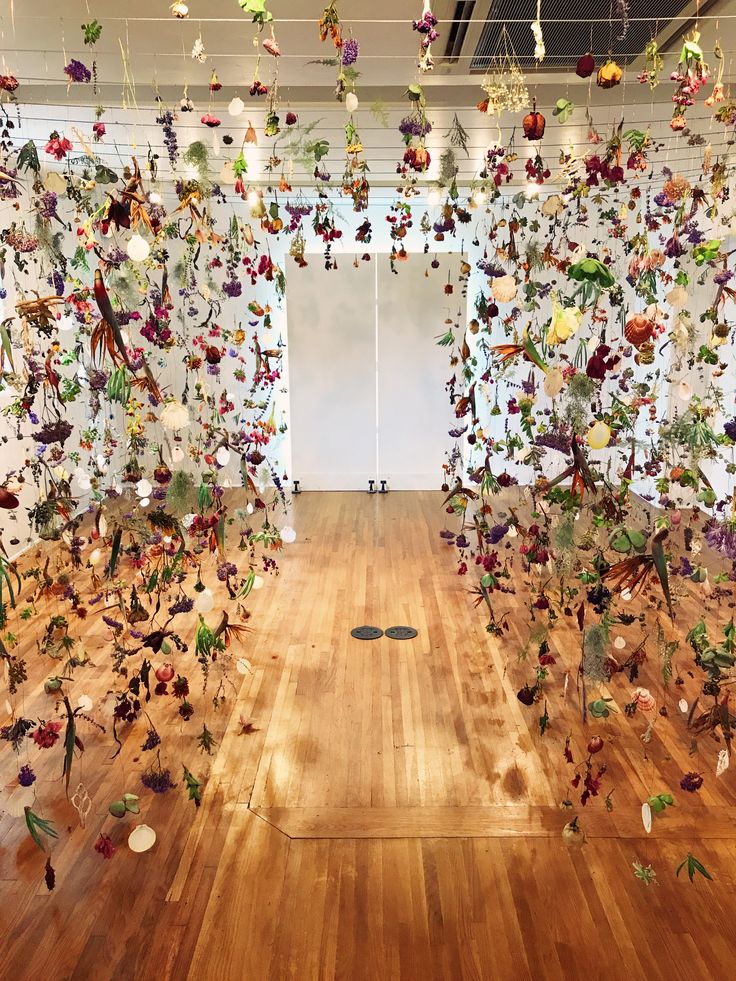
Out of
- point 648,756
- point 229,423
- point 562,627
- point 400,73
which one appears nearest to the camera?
point 648,756

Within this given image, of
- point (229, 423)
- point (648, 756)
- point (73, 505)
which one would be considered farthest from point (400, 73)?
point (229, 423)

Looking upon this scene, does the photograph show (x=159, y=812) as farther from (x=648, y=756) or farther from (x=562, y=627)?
(x=562, y=627)

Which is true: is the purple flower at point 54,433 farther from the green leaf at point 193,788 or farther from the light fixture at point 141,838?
the light fixture at point 141,838

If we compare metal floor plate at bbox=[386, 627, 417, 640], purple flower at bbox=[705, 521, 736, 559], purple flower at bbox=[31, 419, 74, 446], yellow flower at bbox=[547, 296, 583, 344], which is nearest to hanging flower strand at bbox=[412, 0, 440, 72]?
yellow flower at bbox=[547, 296, 583, 344]

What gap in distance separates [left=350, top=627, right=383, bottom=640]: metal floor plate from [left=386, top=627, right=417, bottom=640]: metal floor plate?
59 mm

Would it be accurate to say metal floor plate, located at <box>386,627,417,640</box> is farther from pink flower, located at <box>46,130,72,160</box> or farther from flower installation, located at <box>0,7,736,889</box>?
pink flower, located at <box>46,130,72,160</box>

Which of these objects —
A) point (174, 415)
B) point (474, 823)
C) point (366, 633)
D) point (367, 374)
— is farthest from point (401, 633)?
point (367, 374)

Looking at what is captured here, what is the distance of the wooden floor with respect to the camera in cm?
221

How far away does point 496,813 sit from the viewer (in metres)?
2.80

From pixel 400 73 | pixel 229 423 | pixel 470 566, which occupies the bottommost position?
pixel 470 566

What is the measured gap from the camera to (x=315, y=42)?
3.51m

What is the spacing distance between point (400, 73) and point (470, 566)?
3323mm

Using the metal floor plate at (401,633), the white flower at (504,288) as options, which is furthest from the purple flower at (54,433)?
the metal floor plate at (401,633)

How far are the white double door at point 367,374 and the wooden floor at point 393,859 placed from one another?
433cm
